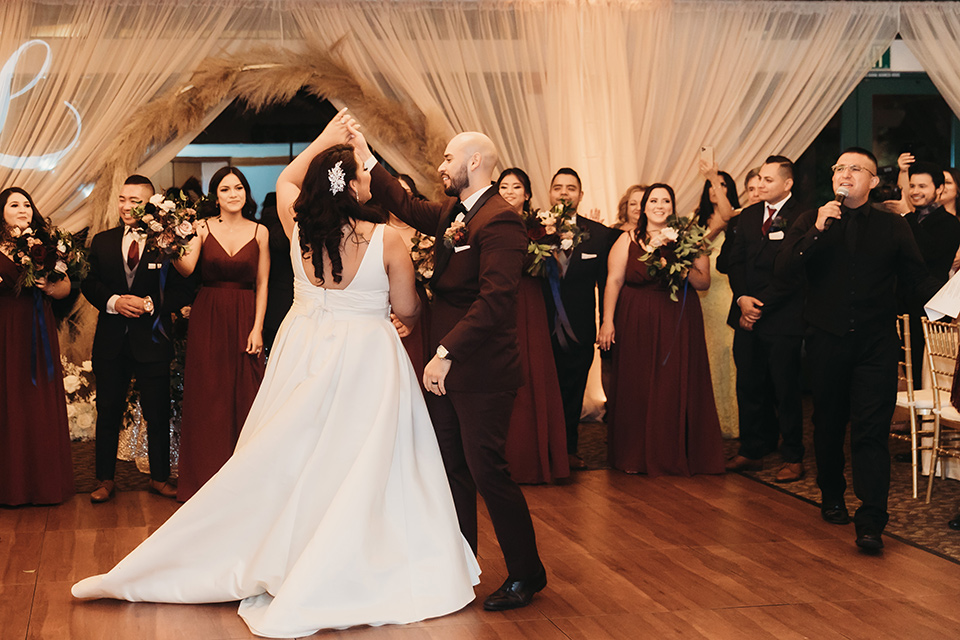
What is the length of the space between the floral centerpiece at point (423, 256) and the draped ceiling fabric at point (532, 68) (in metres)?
1.97

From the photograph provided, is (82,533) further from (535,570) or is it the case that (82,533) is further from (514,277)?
(514,277)

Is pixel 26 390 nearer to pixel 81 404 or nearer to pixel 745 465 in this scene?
pixel 81 404

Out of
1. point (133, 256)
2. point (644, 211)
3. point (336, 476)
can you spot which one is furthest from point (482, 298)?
point (644, 211)

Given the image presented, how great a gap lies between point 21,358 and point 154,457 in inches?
35.2

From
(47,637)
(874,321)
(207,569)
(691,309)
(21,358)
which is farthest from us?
(691,309)

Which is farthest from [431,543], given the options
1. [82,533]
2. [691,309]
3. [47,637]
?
[691,309]

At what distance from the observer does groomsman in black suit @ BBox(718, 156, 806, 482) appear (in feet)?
20.4

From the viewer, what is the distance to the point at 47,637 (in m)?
3.55

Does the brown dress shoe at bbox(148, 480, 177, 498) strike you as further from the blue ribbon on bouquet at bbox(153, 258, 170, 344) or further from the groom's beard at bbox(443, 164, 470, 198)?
the groom's beard at bbox(443, 164, 470, 198)

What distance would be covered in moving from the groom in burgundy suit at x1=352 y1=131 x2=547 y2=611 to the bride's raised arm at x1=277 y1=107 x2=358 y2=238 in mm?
80

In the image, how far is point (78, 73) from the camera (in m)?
7.41

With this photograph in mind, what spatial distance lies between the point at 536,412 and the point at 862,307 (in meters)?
2.04

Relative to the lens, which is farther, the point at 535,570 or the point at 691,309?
the point at 691,309

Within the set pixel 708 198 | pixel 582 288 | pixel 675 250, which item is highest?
pixel 708 198
